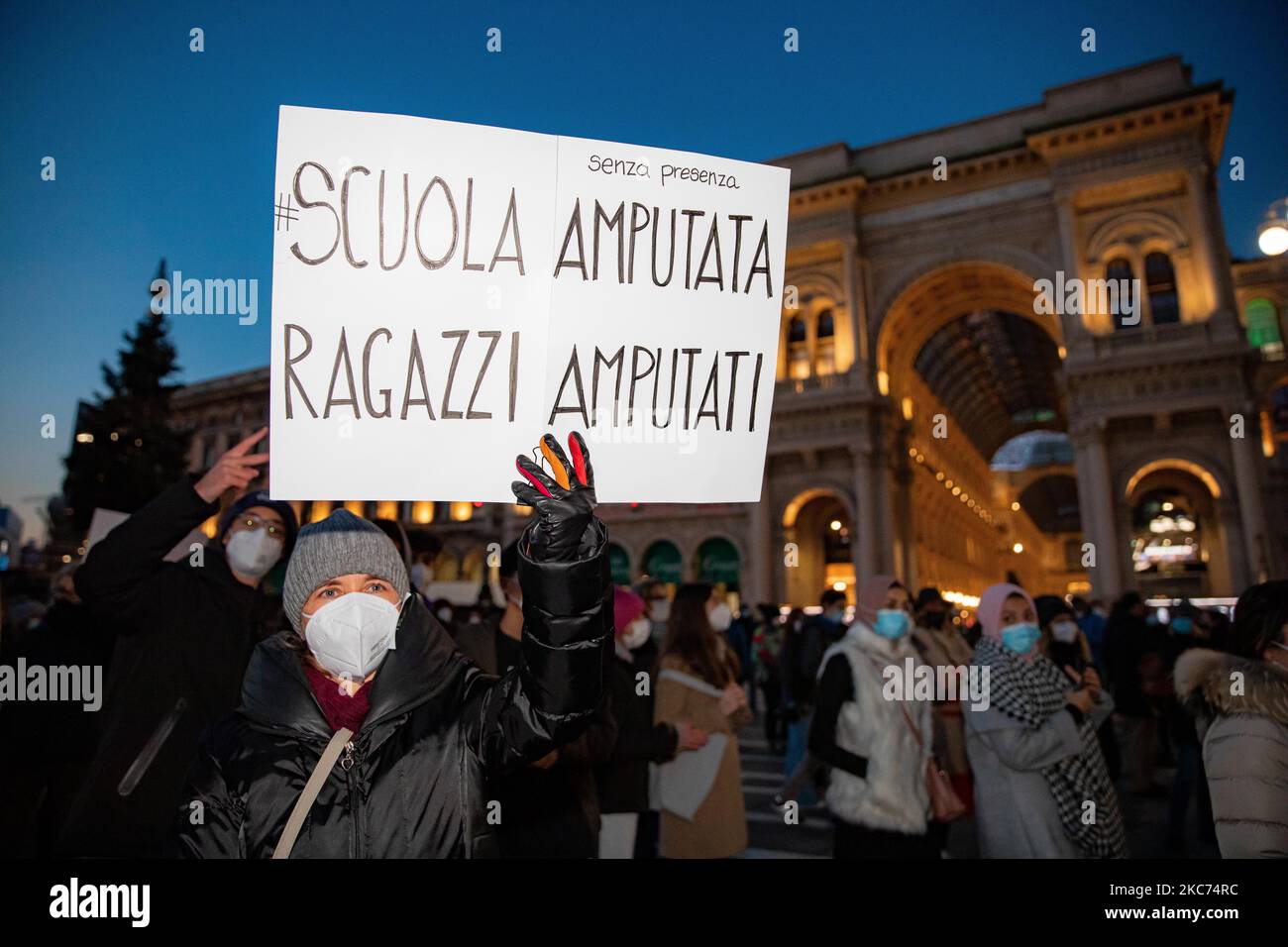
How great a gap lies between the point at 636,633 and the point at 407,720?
3.16 meters

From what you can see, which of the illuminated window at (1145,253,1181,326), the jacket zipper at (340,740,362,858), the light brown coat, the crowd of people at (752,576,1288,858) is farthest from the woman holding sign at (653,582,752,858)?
the illuminated window at (1145,253,1181,326)

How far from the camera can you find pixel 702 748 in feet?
15.4

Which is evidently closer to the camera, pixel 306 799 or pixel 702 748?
pixel 306 799

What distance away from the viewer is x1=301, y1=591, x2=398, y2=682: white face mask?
74.2 inches

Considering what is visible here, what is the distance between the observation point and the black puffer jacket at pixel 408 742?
5.37 ft

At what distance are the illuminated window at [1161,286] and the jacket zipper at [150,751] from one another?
30.9m

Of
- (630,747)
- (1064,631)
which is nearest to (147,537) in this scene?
(630,747)

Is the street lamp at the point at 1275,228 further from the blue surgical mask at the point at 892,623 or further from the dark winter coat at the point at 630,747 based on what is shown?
the dark winter coat at the point at 630,747

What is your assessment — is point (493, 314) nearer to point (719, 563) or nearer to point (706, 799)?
point (706, 799)

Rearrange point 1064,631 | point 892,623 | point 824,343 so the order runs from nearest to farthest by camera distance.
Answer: point 892,623
point 1064,631
point 824,343

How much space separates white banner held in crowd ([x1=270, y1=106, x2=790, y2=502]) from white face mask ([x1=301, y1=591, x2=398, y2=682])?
1.06 feet

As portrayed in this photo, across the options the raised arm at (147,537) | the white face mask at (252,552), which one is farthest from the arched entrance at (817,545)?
the raised arm at (147,537)

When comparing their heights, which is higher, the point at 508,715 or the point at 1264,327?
the point at 1264,327
